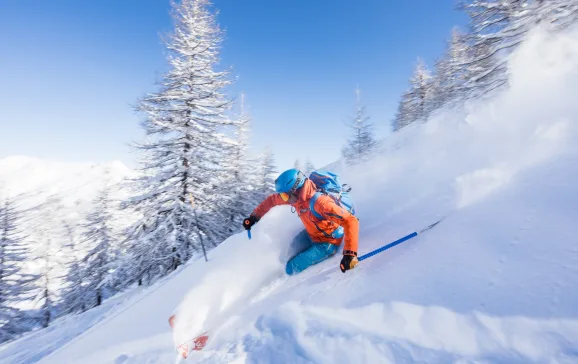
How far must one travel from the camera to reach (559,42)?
16.8ft

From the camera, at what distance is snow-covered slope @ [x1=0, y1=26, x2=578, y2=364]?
5.82 feet

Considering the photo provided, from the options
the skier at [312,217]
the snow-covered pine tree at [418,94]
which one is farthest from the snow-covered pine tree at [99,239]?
the snow-covered pine tree at [418,94]

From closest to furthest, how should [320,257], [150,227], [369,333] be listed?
[369,333], [320,257], [150,227]

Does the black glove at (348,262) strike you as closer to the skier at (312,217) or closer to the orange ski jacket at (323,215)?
the orange ski jacket at (323,215)

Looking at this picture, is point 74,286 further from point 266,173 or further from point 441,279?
point 441,279

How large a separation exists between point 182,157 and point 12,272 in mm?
15108

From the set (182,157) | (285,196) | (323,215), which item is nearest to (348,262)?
(323,215)

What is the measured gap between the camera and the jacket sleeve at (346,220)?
3.23 m

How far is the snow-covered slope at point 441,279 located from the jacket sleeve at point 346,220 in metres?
0.32

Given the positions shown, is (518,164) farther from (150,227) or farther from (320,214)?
(150,227)

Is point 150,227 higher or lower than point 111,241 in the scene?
higher

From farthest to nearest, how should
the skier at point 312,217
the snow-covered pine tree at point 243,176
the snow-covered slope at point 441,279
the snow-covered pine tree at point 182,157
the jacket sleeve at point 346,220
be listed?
1. the snow-covered pine tree at point 243,176
2. the snow-covered pine tree at point 182,157
3. the skier at point 312,217
4. the jacket sleeve at point 346,220
5. the snow-covered slope at point 441,279

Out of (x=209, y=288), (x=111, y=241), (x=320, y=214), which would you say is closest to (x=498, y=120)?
(x=320, y=214)

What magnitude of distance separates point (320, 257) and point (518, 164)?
2.99 metres
